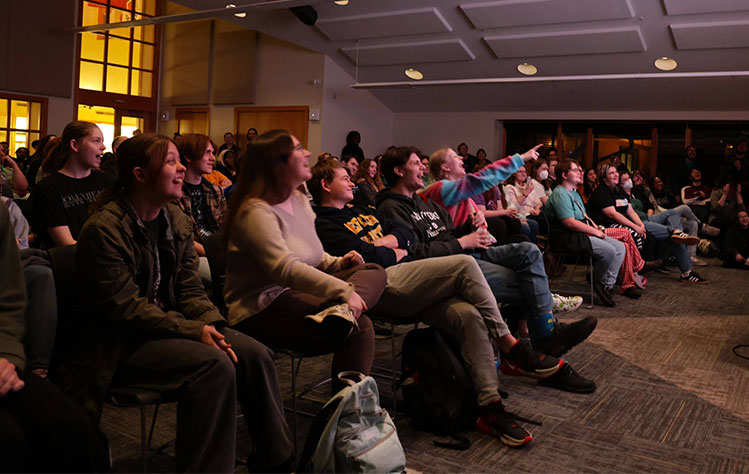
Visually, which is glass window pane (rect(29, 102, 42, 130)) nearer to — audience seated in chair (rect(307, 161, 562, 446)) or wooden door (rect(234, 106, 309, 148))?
wooden door (rect(234, 106, 309, 148))

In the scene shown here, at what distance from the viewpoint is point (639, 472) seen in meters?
2.26

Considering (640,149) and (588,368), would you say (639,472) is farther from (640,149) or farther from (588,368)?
(640,149)

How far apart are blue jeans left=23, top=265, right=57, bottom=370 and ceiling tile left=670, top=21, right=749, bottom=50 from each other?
799cm

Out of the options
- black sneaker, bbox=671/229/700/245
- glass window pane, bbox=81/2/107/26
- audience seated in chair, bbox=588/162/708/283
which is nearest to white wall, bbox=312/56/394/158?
glass window pane, bbox=81/2/107/26

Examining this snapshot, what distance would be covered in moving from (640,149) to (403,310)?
9.29 m

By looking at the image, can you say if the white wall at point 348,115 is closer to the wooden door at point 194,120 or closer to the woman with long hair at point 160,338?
the wooden door at point 194,120

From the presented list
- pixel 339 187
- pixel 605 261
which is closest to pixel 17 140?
pixel 605 261

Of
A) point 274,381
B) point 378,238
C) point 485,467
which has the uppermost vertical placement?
point 378,238

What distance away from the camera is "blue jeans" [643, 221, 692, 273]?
6531 mm

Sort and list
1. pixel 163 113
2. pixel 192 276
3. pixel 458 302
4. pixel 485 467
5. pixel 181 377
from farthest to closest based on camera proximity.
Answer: pixel 163 113
pixel 458 302
pixel 485 467
pixel 192 276
pixel 181 377

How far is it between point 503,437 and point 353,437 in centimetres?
81

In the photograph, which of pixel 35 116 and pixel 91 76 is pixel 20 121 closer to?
pixel 35 116

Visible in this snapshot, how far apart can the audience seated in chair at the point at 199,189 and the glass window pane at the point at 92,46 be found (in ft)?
30.4

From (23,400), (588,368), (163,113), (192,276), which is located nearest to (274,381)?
(192,276)
